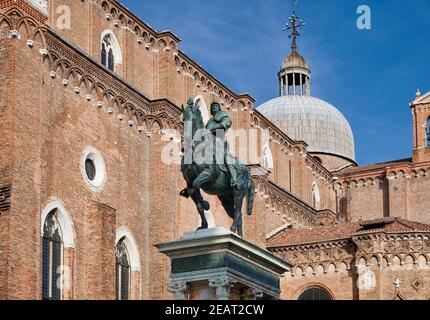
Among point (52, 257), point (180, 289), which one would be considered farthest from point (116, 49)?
point (180, 289)

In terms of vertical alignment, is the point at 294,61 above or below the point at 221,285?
above

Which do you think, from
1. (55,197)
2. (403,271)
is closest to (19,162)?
(55,197)

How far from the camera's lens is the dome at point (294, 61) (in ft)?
169

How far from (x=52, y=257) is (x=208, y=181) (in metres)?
9.88

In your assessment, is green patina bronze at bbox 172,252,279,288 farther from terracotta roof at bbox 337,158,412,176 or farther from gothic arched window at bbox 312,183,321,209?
terracotta roof at bbox 337,158,412,176

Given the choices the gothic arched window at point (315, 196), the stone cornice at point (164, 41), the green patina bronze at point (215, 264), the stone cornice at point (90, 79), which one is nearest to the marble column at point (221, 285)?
the green patina bronze at point (215, 264)

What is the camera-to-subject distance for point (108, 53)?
2984 cm

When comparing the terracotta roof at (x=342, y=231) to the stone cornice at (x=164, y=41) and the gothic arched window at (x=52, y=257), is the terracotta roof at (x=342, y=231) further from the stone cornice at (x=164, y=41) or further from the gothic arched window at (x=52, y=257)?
the gothic arched window at (x=52, y=257)

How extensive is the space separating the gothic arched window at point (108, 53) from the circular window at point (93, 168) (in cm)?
360

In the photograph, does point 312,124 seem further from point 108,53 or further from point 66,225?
point 66,225
